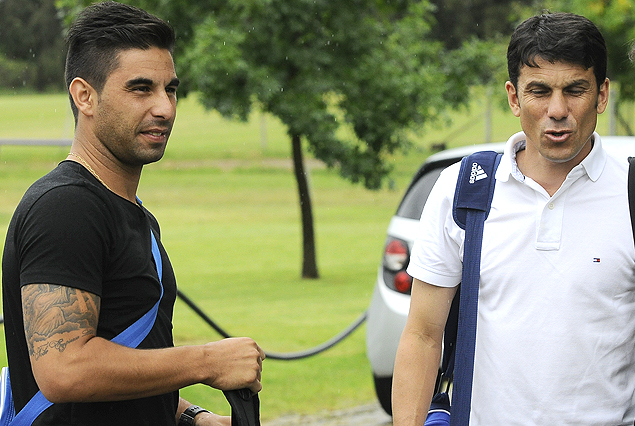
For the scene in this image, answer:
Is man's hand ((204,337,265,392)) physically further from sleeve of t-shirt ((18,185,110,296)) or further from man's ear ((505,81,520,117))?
man's ear ((505,81,520,117))

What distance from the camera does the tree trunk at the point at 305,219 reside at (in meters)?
12.3

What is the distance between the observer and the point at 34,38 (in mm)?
34656

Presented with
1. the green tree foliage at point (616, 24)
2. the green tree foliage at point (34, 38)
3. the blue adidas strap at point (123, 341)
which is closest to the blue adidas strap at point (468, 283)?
the blue adidas strap at point (123, 341)

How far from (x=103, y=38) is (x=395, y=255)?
10.1 feet

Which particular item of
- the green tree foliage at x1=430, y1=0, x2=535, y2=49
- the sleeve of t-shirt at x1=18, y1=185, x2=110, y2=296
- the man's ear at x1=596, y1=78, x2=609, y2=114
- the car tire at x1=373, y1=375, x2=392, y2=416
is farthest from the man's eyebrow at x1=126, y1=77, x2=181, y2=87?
the green tree foliage at x1=430, y1=0, x2=535, y2=49

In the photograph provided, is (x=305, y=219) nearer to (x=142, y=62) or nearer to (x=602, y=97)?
(x=602, y=97)

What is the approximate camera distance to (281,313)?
10023 millimetres

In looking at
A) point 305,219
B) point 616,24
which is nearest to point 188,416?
point 305,219

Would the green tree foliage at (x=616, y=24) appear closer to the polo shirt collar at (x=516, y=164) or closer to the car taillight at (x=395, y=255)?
the car taillight at (x=395, y=255)

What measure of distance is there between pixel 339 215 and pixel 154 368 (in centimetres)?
2055

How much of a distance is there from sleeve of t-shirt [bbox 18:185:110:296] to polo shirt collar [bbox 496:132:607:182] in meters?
1.12

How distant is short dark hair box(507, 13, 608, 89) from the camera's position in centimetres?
215

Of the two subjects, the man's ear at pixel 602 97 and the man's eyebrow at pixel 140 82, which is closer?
the man's eyebrow at pixel 140 82

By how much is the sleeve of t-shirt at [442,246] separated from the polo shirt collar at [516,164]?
0.14 m
